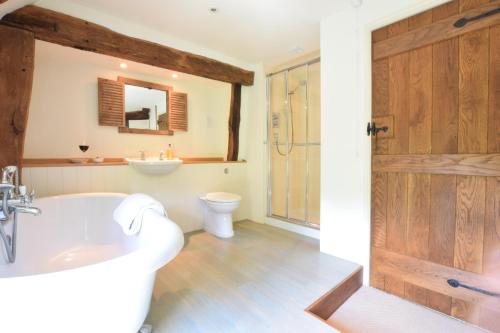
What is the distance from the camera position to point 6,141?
1.78 m

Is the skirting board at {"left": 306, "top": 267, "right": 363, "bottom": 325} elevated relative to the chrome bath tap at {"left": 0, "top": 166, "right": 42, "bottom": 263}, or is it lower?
lower

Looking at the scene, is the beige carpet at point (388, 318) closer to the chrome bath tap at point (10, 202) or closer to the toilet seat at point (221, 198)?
the toilet seat at point (221, 198)

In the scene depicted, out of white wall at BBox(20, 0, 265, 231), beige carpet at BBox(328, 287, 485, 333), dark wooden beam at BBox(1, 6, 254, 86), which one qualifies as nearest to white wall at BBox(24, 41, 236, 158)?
white wall at BBox(20, 0, 265, 231)

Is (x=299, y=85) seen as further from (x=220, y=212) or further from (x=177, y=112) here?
(x=220, y=212)

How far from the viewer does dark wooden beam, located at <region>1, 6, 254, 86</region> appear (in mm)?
1869

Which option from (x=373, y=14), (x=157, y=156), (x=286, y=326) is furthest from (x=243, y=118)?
(x=286, y=326)

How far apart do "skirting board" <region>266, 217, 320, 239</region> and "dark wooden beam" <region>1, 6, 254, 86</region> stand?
1963mm

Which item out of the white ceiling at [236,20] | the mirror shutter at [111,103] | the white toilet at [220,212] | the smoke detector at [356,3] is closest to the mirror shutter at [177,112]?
the mirror shutter at [111,103]

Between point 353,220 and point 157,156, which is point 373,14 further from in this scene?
point 157,156

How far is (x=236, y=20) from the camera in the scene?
2338mm

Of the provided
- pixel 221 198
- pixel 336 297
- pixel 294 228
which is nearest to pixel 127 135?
pixel 221 198

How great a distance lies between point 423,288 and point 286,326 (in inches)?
42.4

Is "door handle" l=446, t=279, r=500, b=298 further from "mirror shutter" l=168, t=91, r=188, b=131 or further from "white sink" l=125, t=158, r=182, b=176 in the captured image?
"mirror shutter" l=168, t=91, r=188, b=131

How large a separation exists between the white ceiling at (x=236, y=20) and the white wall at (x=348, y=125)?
238 mm
